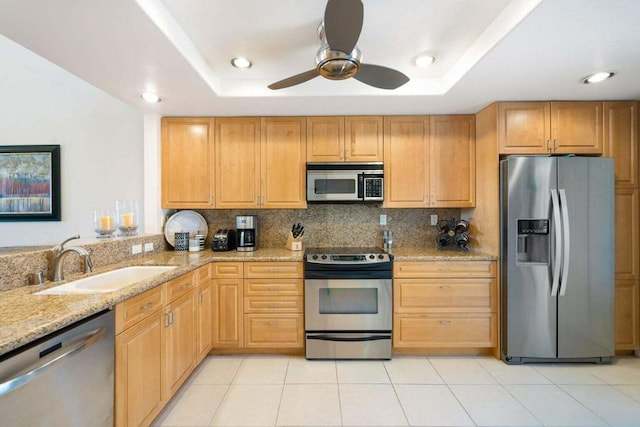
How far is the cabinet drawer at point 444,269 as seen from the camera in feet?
8.27

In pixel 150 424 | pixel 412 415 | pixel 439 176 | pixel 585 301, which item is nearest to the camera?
pixel 150 424

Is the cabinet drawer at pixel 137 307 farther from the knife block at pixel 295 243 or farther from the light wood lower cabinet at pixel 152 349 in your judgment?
the knife block at pixel 295 243

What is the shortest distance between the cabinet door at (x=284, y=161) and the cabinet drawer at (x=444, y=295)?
1.31m

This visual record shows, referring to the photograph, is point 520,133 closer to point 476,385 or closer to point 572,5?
point 572,5

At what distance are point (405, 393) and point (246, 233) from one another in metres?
1.99

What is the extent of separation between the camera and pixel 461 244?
2867mm

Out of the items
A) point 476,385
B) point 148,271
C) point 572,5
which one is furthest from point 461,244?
point 148,271

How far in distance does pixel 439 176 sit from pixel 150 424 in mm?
3040

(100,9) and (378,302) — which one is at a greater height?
(100,9)

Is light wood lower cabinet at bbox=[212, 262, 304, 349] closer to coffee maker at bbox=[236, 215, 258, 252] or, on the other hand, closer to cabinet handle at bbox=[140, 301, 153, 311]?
coffee maker at bbox=[236, 215, 258, 252]

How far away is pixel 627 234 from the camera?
2.47 m

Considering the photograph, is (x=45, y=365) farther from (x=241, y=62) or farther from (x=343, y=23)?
(x=241, y=62)

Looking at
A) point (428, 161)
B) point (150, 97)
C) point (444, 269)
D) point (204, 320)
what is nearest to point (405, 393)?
point (444, 269)

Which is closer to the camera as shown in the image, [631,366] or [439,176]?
[631,366]
